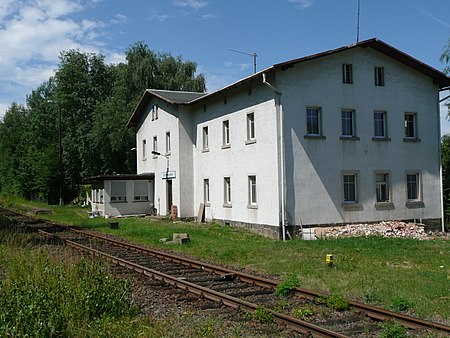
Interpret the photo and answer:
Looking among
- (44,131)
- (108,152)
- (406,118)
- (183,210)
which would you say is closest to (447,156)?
(406,118)

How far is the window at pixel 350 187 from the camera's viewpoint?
818 inches

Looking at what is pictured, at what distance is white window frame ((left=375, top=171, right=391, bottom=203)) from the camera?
70.1ft

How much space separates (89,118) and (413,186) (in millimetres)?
39224

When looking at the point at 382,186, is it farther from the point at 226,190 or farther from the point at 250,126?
the point at 226,190

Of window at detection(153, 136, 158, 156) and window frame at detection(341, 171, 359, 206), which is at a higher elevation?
window at detection(153, 136, 158, 156)

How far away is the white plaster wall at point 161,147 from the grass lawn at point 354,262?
769 centimetres

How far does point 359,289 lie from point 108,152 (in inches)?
1645

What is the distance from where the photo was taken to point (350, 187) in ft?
68.5

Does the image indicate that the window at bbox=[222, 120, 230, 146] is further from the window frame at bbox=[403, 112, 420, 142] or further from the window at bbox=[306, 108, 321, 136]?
the window frame at bbox=[403, 112, 420, 142]

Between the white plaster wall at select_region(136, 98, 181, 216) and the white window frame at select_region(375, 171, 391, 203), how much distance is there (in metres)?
11.0

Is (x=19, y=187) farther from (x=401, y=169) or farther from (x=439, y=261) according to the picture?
(x=439, y=261)

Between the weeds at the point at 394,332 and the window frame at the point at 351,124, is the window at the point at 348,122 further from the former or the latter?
the weeds at the point at 394,332

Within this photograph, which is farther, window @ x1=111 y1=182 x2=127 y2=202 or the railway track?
window @ x1=111 y1=182 x2=127 y2=202

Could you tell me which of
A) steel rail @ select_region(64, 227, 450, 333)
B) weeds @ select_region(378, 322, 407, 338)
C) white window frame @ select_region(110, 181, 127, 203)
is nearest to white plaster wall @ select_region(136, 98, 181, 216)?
white window frame @ select_region(110, 181, 127, 203)
